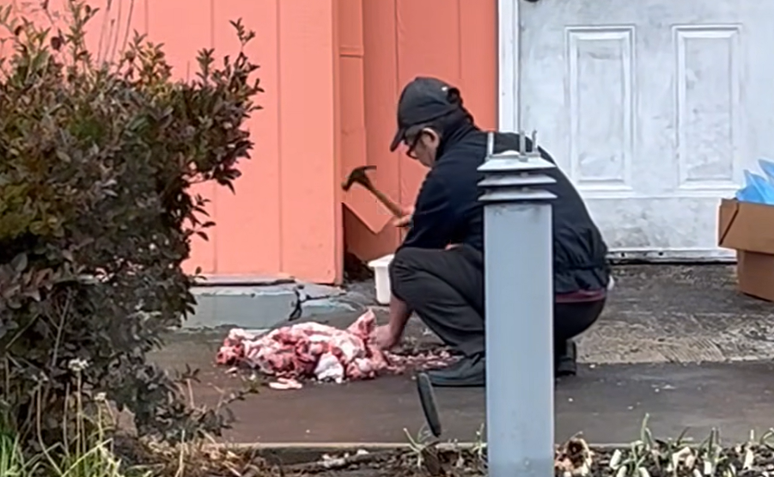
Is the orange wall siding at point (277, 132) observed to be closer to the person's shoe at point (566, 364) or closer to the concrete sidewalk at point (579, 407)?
the concrete sidewalk at point (579, 407)

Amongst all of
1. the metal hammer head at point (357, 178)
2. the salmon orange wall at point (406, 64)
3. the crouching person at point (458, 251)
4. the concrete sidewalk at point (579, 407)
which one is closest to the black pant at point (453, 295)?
the crouching person at point (458, 251)

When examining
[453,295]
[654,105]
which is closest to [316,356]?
[453,295]

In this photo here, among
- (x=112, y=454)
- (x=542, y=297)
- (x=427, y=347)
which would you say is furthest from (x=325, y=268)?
(x=542, y=297)

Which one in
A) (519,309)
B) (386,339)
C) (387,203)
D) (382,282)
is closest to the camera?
(519,309)

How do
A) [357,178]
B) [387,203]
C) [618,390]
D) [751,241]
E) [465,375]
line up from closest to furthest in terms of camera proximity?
[618,390] → [465,375] → [751,241] → [387,203] → [357,178]

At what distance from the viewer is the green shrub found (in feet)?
8.20

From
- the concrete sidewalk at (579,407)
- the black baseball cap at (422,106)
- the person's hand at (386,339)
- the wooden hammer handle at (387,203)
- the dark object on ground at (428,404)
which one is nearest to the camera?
the dark object on ground at (428,404)

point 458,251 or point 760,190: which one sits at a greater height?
point 760,190

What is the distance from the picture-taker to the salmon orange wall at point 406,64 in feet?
20.8

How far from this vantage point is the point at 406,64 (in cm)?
635

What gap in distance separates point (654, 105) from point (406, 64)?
1.24m

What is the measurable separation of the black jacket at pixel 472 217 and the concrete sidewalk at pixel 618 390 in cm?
36

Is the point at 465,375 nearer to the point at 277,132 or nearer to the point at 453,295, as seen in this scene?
the point at 453,295

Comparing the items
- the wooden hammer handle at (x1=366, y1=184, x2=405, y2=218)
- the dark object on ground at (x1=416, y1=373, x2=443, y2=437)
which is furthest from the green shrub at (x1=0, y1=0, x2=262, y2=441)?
the wooden hammer handle at (x1=366, y1=184, x2=405, y2=218)
